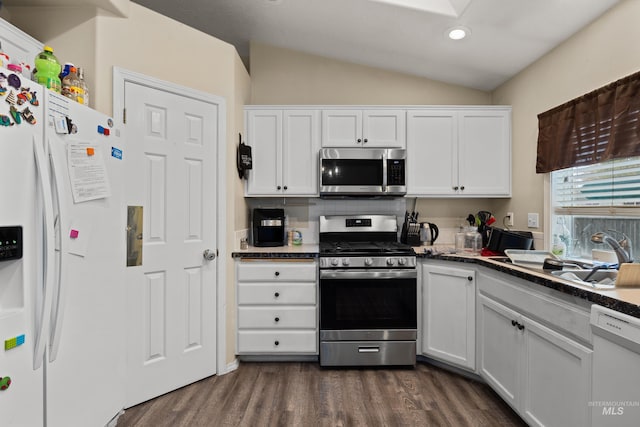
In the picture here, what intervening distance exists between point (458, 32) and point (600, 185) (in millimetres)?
1391

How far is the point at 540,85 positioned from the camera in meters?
2.46

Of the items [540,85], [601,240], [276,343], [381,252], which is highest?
[540,85]

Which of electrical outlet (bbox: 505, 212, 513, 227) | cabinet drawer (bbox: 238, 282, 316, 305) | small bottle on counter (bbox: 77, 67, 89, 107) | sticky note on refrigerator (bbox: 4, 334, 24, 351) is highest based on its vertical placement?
small bottle on counter (bbox: 77, 67, 89, 107)

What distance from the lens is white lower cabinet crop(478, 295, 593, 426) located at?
1356mm

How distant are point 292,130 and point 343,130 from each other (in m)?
0.45

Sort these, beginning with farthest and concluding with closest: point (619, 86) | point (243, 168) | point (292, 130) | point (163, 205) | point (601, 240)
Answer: point (292, 130) → point (243, 168) → point (163, 205) → point (619, 86) → point (601, 240)

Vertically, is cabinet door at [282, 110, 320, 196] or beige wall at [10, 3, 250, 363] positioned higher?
beige wall at [10, 3, 250, 363]

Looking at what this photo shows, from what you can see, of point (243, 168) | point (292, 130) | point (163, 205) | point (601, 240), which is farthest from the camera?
point (292, 130)

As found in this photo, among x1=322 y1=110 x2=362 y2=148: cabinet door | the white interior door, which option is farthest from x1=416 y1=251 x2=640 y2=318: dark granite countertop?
the white interior door

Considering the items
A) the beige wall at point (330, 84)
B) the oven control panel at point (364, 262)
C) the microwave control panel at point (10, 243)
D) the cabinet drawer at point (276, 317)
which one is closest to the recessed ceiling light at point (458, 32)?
the beige wall at point (330, 84)

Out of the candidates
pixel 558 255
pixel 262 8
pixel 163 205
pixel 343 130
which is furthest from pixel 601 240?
pixel 262 8

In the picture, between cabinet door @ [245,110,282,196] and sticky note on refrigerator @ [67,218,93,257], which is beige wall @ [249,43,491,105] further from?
sticky note on refrigerator @ [67,218,93,257]

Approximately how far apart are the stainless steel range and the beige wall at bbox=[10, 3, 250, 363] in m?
0.76

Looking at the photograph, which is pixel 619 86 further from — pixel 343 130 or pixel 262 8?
pixel 262 8
